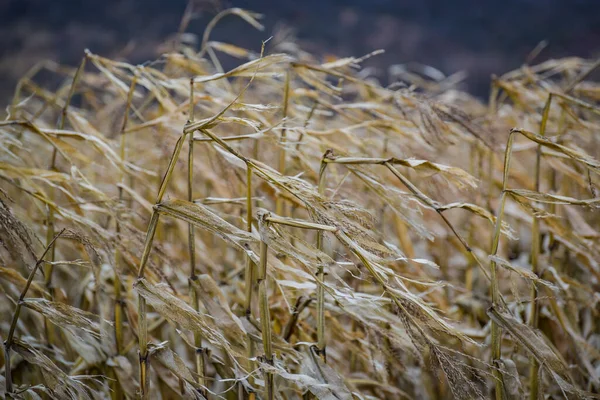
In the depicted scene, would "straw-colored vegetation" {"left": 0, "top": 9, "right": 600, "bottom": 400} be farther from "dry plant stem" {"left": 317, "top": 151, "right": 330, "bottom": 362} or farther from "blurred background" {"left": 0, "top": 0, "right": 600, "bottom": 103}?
"blurred background" {"left": 0, "top": 0, "right": 600, "bottom": 103}

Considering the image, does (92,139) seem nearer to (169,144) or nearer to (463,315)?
(169,144)

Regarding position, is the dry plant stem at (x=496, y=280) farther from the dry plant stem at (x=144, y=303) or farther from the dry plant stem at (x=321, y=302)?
the dry plant stem at (x=144, y=303)

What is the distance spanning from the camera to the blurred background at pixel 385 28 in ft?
15.6

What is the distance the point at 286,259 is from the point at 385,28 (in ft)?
18.0

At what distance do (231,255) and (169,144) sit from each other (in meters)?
0.58

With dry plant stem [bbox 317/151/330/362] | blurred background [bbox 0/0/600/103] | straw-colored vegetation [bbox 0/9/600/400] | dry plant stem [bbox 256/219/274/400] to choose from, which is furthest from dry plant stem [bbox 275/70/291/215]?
blurred background [bbox 0/0/600/103]

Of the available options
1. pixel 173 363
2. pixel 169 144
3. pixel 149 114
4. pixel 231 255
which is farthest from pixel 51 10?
pixel 173 363

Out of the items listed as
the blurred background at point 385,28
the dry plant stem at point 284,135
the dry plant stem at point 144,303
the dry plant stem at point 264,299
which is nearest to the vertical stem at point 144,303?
the dry plant stem at point 144,303

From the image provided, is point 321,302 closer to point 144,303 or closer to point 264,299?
point 264,299

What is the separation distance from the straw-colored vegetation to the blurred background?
13.4 ft

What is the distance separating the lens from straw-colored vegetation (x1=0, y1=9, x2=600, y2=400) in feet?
1.52

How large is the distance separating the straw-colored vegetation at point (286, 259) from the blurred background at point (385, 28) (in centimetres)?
408

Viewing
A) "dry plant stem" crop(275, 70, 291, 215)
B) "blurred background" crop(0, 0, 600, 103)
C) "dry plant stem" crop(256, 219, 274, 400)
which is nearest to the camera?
"dry plant stem" crop(256, 219, 274, 400)

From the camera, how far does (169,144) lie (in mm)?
764
